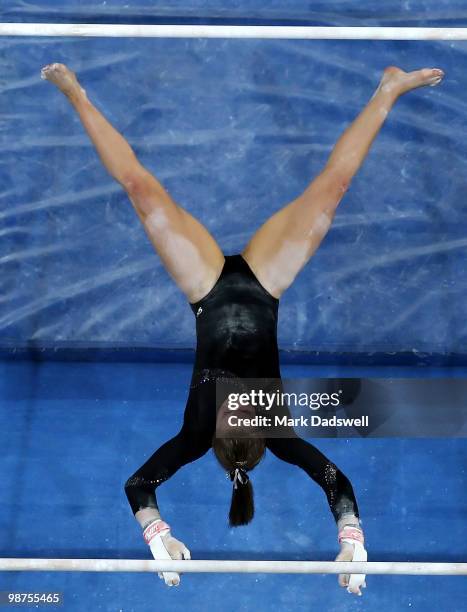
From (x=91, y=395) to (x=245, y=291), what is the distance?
1366 mm

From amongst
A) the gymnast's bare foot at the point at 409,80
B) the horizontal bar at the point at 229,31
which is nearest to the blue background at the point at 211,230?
the gymnast's bare foot at the point at 409,80

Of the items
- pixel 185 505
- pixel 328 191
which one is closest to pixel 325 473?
pixel 328 191

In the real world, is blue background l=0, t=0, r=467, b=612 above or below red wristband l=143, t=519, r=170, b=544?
above

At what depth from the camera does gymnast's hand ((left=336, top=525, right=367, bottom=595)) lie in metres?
2.95

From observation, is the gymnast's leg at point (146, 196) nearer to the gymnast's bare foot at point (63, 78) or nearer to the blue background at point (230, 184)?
the gymnast's bare foot at point (63, 78)

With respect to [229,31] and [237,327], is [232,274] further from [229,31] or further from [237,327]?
[229,31]

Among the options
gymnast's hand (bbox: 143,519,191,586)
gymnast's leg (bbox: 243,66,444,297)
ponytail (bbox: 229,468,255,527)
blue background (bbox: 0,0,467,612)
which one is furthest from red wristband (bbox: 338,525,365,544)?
blue background (bbox: 0,0,467,612)

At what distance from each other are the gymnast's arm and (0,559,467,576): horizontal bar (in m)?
0.26

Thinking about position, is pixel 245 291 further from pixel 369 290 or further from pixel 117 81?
pixel 117 81

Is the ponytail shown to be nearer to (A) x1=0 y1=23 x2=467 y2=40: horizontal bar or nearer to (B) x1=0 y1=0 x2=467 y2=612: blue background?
(B) x1=0 y1=0 x2=467 y2=612: blue background

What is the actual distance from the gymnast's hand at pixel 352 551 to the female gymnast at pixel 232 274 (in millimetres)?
136

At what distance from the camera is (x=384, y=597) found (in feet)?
12.6

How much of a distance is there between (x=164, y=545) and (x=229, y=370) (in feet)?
2.15

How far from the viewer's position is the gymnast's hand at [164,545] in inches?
115
